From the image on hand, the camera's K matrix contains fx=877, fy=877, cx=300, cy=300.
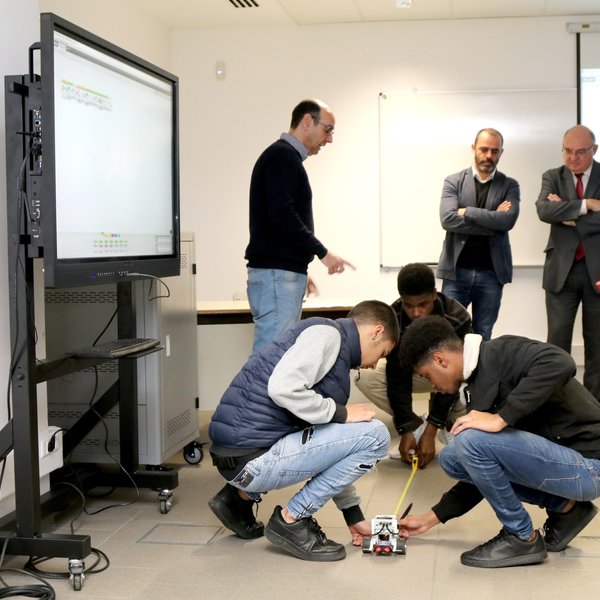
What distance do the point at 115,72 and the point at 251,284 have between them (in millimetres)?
1171

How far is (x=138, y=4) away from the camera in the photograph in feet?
19.9

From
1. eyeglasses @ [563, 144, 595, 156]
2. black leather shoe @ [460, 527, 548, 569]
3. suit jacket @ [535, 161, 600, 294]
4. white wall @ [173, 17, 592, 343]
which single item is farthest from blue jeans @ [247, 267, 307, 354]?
white wall @ [173, 17, 592, 343]

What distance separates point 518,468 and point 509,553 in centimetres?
26

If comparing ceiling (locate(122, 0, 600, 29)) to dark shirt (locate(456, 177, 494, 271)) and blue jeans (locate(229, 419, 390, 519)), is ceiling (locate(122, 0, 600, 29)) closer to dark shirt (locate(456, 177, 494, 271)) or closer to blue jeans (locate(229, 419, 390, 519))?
dark shirt (locate(456, 177, 494, 271))

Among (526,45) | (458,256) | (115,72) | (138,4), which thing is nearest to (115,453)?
(115,72)

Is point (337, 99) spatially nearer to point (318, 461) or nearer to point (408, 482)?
point (408, 482)

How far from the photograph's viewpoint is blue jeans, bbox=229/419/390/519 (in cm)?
265

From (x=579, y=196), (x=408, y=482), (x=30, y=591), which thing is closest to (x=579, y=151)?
(x=579, y=196)

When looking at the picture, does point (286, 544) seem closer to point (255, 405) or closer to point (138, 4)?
point (255, 405)

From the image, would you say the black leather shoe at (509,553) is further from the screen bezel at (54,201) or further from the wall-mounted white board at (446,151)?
the wall-mounted white board at (446,151)

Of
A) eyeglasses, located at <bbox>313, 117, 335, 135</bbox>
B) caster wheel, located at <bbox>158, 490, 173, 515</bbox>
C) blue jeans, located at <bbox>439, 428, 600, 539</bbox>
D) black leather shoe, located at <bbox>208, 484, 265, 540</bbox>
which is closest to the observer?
blue jeans, located at <bbox>439, 428, 600, 539</bbox>

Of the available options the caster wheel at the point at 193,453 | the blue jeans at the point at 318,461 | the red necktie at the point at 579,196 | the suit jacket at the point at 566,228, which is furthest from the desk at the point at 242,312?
the blue jeans at the point at 318,461

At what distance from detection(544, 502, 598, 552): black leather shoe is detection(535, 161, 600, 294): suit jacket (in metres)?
2.19

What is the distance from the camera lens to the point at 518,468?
8.28 ft
